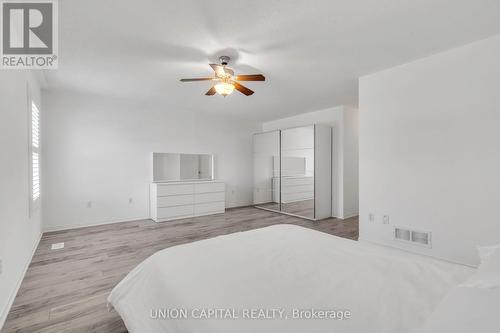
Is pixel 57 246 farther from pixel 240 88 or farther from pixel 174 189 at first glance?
pixel 240 88

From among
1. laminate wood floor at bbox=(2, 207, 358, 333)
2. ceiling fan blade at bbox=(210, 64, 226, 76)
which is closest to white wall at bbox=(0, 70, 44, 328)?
laminate wood floor at bbox=(2, 207, 358, 333)

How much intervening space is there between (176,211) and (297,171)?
284 cm

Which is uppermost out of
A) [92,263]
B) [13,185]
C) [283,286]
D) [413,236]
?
[13,185]

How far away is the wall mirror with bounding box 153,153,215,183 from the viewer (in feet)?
17.4

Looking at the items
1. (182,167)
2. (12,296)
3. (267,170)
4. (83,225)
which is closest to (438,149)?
(267,170)

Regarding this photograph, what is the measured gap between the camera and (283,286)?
119 centimetres

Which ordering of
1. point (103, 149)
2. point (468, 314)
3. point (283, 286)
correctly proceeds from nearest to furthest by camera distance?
point (468, 314) < point (283, 286) < point (103, 149)

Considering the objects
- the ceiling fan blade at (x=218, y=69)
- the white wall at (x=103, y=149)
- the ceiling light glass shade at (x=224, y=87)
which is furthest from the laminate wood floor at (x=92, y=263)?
the ceiling fan blade at (x=218, y=69)

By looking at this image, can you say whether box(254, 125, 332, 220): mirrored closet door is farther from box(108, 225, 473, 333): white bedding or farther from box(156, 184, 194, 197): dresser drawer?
box(108, 225, 473, 333): white bedding

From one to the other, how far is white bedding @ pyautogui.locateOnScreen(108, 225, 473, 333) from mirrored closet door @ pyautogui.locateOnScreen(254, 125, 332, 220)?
11.3 feet

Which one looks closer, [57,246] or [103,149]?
[57,246]

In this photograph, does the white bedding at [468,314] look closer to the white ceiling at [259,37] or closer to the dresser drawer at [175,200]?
the white ceiling at [259,37]

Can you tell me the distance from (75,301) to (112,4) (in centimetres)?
252

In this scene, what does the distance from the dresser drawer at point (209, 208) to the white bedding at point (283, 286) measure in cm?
367
